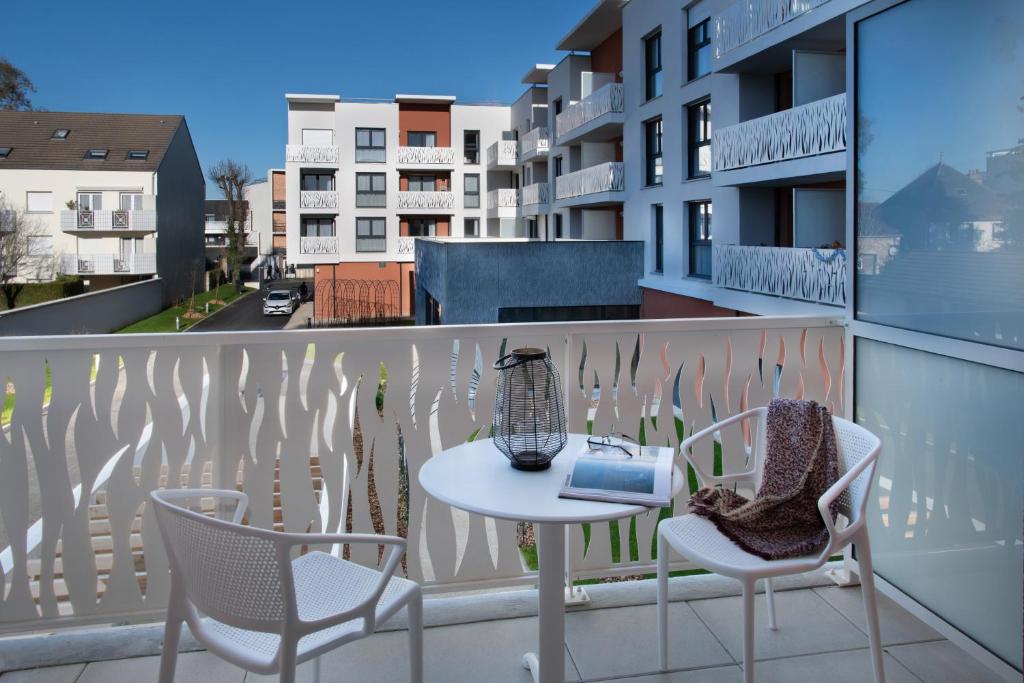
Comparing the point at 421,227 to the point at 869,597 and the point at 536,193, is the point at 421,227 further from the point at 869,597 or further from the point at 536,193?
the point at 869,597

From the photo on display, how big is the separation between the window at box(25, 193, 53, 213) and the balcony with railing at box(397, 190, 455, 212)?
422 inches

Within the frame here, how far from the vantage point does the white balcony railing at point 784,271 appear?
318 inches

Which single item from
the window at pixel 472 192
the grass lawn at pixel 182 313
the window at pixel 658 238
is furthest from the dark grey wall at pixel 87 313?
the window at pixel 658 238

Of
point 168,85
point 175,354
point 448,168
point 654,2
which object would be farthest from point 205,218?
point 175,354

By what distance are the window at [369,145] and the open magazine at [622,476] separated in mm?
23365

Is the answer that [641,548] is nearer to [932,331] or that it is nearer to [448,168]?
[932,331]

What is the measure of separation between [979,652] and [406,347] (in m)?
1.96

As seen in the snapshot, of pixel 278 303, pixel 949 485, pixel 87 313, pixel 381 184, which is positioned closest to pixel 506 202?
pixel 381 184

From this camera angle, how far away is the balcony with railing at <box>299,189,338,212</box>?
78.2 feet

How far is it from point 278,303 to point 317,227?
2.85m

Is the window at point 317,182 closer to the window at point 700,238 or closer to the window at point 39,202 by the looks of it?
the window at point 39,202

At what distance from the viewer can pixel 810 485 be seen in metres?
2.18

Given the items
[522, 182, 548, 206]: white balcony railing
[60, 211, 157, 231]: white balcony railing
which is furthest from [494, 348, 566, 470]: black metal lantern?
[60, 211, 157, 231]: white balcony railing

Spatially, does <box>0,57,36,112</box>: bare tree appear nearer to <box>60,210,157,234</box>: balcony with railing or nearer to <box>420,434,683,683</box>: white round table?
<box>60,210,157,234</box>: balcony with railing
